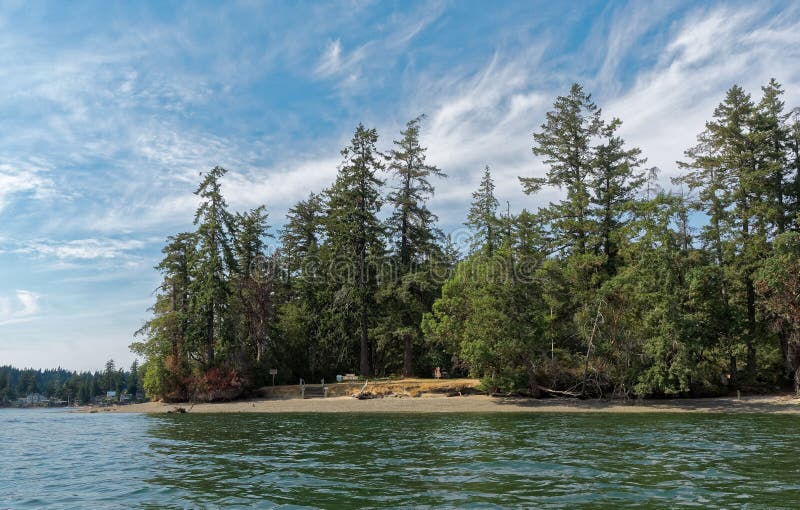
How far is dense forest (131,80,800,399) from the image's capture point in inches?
1334

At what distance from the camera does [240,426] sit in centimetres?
2528

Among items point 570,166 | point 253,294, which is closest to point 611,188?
point 570,166

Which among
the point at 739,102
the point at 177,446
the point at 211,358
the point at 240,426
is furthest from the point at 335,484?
the point at 739,102

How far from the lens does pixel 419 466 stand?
1341 cm

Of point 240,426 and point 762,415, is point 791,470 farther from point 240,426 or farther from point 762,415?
point 240,426

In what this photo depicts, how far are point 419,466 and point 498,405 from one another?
21.3m

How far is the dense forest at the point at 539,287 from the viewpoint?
33.9 metres

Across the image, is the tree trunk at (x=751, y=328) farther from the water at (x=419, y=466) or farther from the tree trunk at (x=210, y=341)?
the tree trunk at (x=210, y=341)

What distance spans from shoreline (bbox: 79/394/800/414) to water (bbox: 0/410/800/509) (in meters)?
7.37

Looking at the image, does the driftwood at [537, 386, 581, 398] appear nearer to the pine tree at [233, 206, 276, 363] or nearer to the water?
the water

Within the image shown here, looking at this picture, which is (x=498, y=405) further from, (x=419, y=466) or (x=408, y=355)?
(x=419, y=466)

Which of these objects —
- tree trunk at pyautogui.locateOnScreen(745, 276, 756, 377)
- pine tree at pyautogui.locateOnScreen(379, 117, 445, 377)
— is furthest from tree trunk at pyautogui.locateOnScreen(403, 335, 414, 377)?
tree trunk at pyautogui.locateOnScreen(745, 276, 756, 377)

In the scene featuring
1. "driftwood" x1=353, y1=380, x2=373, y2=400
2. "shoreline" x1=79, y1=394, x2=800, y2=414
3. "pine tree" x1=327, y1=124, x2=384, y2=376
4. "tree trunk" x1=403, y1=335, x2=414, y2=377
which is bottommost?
"shoreline" x1=79, y1=394, x2=800, y2=414

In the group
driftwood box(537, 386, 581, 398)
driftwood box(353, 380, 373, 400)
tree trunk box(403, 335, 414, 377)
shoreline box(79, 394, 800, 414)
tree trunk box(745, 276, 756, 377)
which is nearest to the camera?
shoreline box(79, 394, 800, 414)
